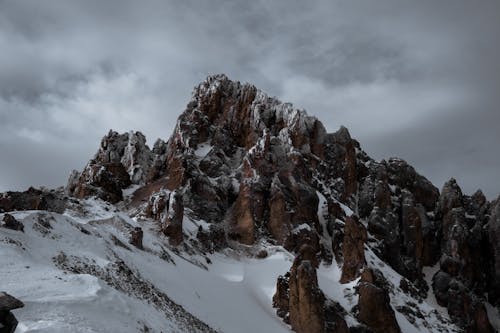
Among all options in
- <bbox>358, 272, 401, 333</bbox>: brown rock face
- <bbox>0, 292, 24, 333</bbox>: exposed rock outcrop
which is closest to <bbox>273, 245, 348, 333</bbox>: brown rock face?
<bbox>358, 272, 401, 333</bbox>: brown rock face

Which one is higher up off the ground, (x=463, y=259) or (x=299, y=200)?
(x=463, y=259)

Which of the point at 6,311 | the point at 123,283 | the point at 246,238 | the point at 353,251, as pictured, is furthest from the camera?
the point at 246,238

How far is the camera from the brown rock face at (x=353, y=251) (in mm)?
56469

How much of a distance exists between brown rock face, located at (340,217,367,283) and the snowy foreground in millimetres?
2450

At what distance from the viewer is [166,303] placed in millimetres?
25109

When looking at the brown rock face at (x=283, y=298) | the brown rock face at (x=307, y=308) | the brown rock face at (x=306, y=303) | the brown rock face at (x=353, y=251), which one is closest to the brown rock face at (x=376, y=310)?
the brown rock face at (x=307, y=308)

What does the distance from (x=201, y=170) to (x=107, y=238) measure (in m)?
46.8

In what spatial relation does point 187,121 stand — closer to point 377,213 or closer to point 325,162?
point 325,162

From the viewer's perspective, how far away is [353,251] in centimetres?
5869

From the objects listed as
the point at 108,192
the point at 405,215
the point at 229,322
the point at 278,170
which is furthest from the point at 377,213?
the point at 229,322

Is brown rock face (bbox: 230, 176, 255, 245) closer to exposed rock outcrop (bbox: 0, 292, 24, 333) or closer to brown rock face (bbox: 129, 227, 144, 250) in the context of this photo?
brown rock face (bbox: 129, 227, 144, 250)

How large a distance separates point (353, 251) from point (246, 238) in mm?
15311

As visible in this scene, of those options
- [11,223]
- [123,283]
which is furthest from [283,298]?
[11,223]

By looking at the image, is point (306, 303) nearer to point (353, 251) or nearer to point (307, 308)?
point (307, 308)
